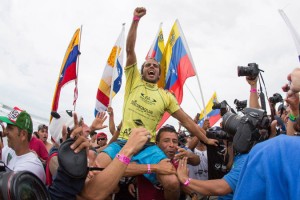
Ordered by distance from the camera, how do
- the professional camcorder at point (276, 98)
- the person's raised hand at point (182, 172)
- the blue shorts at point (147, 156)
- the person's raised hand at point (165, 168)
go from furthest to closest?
the professional camcorder at point (276, 98) < the blue shorts at point (147, 156) < the person's raised hand at point (165, 168) < the person's raised hand at point (182, 172)

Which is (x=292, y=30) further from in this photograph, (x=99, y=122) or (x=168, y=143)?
(x=99, y=122)

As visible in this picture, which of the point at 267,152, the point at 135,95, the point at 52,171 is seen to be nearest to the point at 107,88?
the point at 135,95

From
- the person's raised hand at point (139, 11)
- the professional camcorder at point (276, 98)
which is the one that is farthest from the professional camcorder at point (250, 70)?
the person's raised hand at point (139, 11)

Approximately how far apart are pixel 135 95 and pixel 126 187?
1.09m

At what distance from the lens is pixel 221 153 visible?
3850mm

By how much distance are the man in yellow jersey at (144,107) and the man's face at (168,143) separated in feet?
0.49

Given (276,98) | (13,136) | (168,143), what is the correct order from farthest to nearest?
(276,98)
(168,143)
(13,136)

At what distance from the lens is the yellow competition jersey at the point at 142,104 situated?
377cm

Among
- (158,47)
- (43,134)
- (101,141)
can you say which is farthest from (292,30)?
(43,134)

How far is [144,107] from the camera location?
3803mm

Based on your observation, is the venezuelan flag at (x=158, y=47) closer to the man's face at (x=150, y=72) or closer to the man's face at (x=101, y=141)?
the man's face at (x=101, y=141)

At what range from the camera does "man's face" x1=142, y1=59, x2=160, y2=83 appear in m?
4.02

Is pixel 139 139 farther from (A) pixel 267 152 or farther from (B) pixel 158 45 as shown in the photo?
(B) pixel 158 45

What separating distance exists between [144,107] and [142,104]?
0.04 metres
